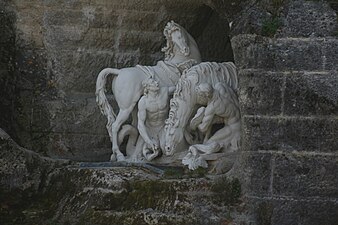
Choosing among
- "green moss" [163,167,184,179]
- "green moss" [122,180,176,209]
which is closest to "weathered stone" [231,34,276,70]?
"green moss" [163,167,184,179]

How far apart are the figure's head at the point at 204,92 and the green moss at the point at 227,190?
91cm

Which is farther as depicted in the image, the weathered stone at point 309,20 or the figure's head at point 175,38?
the figure's head at point 175,38

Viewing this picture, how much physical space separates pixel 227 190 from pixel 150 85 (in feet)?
4.90

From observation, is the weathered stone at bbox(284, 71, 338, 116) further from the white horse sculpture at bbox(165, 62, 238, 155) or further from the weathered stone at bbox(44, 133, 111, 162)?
the weathered stone at bbox(44, 133, 111, 162)

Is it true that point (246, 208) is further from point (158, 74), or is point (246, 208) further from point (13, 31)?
point (13, 31)

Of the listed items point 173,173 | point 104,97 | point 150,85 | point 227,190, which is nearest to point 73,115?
point 104,97

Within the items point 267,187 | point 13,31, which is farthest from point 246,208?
point 13,31

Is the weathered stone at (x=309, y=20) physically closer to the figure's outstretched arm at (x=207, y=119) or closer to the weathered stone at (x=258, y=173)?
the weathered stone at (x=258, y=173)

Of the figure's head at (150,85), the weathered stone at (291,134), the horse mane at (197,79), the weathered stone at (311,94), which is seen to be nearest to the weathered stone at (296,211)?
the weathered stone at (291,134)

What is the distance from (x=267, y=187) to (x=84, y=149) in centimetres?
284

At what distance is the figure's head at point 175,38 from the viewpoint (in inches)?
333

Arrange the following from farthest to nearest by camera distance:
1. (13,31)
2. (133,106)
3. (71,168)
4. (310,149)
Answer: (13,31), (133,106), (71,168), (310,149)

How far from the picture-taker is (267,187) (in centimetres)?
697

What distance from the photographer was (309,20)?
6.95 meters
